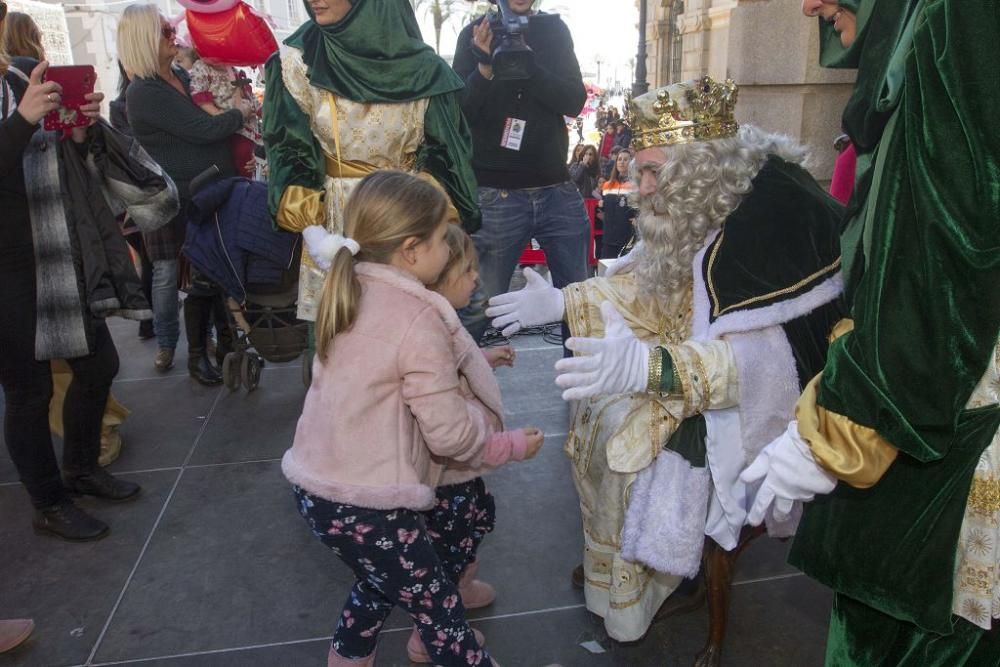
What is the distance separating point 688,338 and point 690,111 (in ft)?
2.06

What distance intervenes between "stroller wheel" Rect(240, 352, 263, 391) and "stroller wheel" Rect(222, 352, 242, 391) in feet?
0.09

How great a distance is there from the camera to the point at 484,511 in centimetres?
227

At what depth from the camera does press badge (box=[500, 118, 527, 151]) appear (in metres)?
3.67

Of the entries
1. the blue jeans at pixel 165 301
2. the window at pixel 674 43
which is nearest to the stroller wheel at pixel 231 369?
the blue jeans at pixel 165 301

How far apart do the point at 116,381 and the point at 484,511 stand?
10.4ft

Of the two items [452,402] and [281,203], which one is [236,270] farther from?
[452,402]

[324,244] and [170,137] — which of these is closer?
[324,244]

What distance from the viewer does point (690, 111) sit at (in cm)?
218

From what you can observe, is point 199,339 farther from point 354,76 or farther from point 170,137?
point 354,76

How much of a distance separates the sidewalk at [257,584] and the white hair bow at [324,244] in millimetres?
1053

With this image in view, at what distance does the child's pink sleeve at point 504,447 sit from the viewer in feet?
6.34

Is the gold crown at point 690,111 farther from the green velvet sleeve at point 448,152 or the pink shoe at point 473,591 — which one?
the pink shoe at point 473,591

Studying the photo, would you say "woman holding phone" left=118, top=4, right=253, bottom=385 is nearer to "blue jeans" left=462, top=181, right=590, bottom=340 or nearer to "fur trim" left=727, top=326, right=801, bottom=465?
"blue jeans" left=462, top=181, right=590, bottom=340

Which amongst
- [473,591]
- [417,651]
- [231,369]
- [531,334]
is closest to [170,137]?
[231,369]
